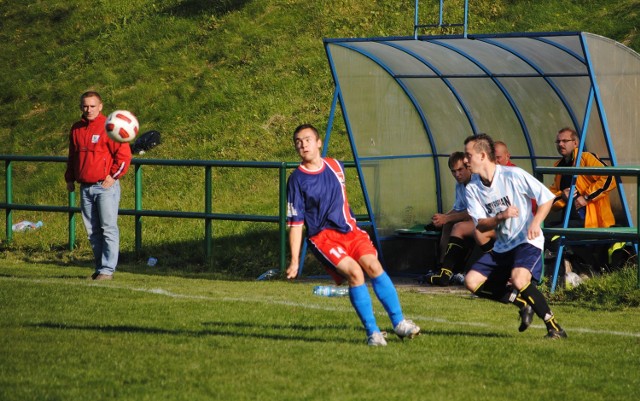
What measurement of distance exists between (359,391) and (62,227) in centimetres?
1283

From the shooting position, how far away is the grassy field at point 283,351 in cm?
681

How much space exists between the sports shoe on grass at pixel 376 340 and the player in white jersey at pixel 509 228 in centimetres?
98

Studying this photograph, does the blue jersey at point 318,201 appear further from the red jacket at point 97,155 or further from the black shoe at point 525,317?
the red jacket at point 97,155

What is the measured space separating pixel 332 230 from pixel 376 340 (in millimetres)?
897

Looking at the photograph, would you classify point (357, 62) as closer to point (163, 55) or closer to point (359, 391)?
point (359, 391)

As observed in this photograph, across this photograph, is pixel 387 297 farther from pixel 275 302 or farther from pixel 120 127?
pixel 120 127

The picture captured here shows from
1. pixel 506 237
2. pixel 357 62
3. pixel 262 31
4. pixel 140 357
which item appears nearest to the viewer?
pixel 140 357

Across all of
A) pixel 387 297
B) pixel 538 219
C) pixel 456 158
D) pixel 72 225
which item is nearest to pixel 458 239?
pixel 456 158

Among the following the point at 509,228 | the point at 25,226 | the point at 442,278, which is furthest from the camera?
the point at 25,226

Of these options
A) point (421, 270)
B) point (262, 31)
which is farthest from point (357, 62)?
point (262, 31)

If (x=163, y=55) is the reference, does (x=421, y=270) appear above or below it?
below

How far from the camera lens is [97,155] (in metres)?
12.5

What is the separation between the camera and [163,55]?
2686 cm

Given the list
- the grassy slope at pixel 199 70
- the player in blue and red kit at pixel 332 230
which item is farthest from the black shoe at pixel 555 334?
the grassy slope at pixel 199 70
